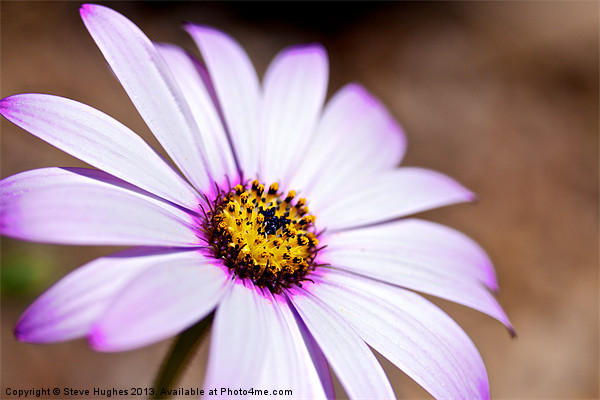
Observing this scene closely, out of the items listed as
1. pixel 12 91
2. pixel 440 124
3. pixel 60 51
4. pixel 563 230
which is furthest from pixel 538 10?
pixel 12 91

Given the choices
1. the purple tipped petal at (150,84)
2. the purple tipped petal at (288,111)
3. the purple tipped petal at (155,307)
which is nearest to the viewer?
the purple tipped petal at (155,307)

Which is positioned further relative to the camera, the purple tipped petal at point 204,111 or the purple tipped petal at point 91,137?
the purple tipped petal at point 204,111

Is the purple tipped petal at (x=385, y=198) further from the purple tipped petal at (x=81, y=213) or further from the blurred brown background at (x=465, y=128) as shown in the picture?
the blurred brown background at (x=465, y=128)

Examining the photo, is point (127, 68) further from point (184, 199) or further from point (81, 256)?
point (81, 256)

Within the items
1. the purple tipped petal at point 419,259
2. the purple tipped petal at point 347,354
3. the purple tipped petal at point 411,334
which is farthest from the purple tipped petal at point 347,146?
the purple tipped petal at point 347,354

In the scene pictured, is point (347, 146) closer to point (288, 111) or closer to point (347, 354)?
point (288, 111)
